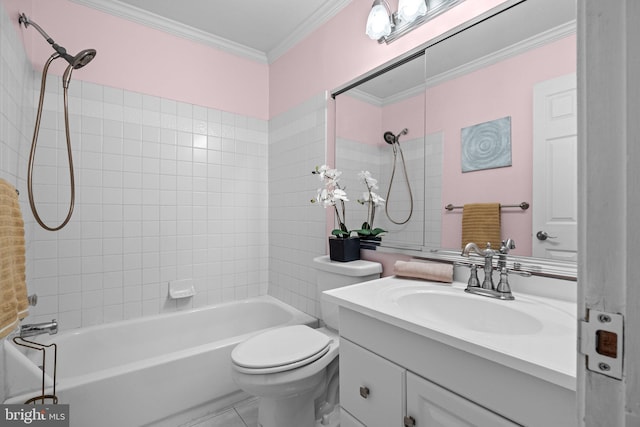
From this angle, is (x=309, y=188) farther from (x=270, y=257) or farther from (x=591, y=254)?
(x=591, y=254)

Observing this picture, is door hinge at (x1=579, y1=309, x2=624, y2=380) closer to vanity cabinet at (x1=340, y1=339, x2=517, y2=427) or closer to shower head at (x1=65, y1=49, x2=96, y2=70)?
vanity cabinet at (x1=340, y1=339, x2=517, y2=427)

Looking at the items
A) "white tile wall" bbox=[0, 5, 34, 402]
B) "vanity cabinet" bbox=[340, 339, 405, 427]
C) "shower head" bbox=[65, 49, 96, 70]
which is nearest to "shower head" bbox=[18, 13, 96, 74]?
"shower head" bbox=[65, 49, 96, 70]

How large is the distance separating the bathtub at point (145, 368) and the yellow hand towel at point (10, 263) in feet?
1.56

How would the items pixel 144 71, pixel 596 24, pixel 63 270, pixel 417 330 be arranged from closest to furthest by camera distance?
pixel 596 24
pixel 417 330
pixel 63 270
pixel 144 71

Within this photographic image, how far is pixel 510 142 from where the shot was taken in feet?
3.60

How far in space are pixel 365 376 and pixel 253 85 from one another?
231cm

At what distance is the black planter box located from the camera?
1.63 m

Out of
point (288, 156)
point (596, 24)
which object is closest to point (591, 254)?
point (596, 24)

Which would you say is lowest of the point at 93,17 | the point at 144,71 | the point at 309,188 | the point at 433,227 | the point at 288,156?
the point at 433,227

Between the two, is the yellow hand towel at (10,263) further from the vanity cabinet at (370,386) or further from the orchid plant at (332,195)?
the orchid plant at (332,195)

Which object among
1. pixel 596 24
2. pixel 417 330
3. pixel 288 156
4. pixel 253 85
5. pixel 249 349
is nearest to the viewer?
pixel 596 24

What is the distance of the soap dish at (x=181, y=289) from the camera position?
2076 mm

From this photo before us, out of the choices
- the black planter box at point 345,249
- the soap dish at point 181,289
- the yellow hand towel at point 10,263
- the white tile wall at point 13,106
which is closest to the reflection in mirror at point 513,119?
the black planter box at point 345,249

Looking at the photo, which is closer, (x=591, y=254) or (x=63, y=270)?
(x=591, y=254)
